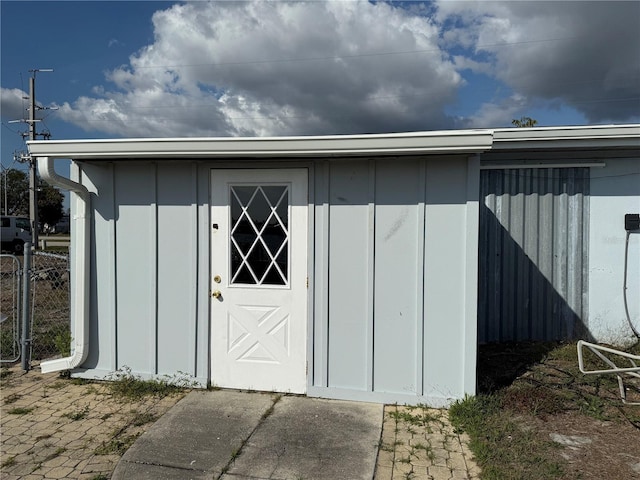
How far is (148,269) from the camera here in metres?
4.56

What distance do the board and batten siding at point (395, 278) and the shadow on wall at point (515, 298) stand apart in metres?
2.36

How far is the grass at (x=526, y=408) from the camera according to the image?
3.08 meters

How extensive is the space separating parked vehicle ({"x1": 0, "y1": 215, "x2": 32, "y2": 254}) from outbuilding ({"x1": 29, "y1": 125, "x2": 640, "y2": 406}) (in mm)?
19620

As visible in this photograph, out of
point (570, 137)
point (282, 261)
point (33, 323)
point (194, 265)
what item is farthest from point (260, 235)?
point (33, 323)

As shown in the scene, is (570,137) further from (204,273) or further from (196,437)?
(196,437)

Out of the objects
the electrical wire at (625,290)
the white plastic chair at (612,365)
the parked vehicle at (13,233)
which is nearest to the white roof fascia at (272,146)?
the white plastic chair at (612,365)

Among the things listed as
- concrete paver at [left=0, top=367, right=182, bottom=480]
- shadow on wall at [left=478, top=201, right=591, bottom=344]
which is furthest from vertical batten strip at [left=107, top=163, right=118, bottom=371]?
shadow on wall at [left=478, top=201, right=591, bottom=344]

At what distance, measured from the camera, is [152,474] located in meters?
2.96

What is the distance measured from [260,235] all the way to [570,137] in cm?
384

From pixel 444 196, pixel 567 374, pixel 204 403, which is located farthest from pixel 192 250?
pixel 567 374

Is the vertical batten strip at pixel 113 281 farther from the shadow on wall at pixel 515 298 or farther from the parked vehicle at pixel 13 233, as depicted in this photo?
the parked vehicle at pixel 13 233

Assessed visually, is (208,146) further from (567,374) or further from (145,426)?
(567,374)

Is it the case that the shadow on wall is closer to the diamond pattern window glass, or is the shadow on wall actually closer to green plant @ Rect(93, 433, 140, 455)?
the diamond pattern window glass

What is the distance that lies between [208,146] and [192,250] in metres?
1.06
